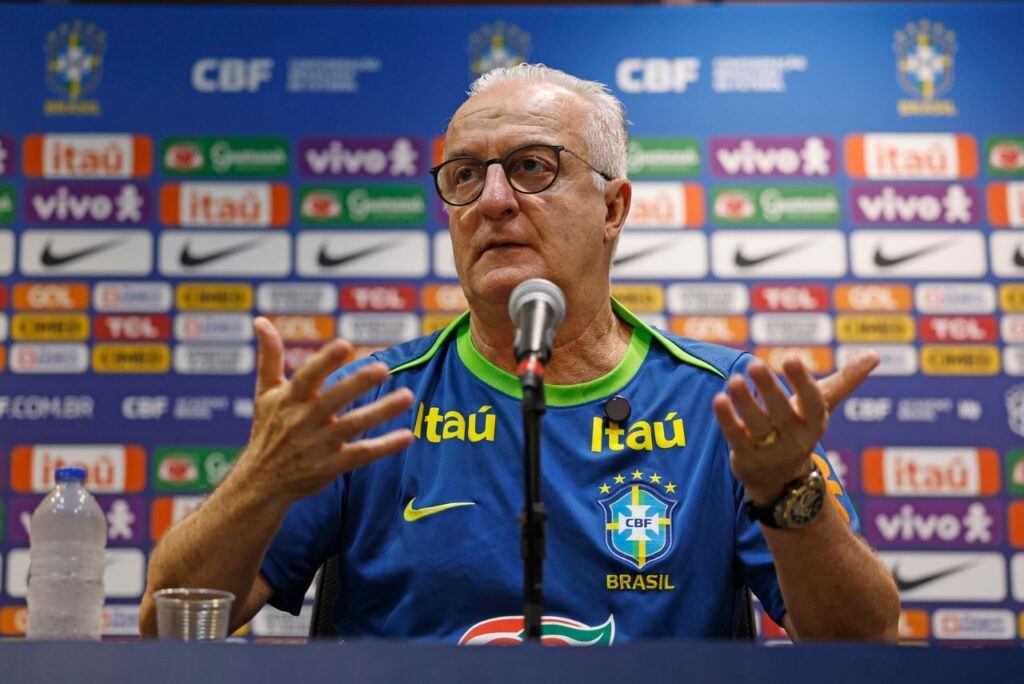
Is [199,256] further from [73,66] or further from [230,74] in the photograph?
[73,66]

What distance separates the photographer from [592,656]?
1.07 metres

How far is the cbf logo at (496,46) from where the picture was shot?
3.72 meters

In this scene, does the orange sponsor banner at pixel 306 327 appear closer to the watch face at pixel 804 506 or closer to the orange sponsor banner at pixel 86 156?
the orange sponsor banner at pixel 86 156

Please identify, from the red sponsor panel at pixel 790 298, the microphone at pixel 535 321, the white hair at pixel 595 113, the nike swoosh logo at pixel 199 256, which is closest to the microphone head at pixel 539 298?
the microphone at pixel 535 321

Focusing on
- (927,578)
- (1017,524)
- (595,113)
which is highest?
(595,113)

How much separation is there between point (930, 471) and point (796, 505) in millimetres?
2153

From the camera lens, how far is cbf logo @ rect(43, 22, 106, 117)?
144 inches

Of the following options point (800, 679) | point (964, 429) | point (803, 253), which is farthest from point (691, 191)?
point (800, 679)

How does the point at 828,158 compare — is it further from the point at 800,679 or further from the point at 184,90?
the point at 800,679

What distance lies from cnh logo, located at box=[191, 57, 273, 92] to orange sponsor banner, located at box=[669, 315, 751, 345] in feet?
5.16

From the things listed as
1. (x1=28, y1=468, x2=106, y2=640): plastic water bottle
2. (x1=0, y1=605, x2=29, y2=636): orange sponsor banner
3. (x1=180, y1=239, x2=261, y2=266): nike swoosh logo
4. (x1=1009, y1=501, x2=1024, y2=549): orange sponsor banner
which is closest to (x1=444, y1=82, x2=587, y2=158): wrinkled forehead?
(x1=28, y1=468, x2=106, y2=640): plastic water bottle

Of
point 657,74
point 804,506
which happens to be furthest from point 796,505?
point 657,74

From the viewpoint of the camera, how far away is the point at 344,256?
11.8ft

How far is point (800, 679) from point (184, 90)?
316 cm
